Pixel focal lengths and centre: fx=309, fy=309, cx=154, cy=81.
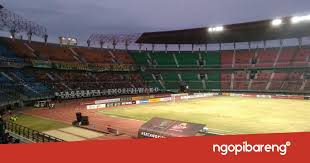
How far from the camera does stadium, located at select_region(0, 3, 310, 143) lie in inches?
1628

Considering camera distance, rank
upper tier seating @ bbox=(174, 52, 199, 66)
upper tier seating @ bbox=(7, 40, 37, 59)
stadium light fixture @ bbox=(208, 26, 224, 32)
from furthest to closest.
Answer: upper tier seating @ bbox=(174, 52, 199, 66) → stadium light fixture @ bbox=(208, 26, 224, 32) → upper tier seating @ bbox=(7, 40, 37, 59)

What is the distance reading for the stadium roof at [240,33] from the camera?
70.9 m

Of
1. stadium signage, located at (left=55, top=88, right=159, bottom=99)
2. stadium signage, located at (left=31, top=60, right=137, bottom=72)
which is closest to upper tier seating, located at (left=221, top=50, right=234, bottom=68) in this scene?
stadium signage, located at (left=55, top=88, right=159, bottom=99)

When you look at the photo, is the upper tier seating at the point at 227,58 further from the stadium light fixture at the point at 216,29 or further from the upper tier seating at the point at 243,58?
the stadium light fixture at the point at 216,29

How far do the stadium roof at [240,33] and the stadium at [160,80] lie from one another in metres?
0.26

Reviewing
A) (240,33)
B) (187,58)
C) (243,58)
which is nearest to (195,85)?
(187,58)

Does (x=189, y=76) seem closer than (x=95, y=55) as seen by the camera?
No

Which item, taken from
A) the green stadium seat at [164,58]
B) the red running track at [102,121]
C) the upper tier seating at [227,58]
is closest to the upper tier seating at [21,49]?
the red running track at [102,121]

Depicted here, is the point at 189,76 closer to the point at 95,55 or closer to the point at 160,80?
the point at 160,80

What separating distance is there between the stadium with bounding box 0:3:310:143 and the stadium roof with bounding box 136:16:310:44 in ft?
0.85

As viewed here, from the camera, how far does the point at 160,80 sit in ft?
321

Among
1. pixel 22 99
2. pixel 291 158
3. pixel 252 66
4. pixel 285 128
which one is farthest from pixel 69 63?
pixel 291 158

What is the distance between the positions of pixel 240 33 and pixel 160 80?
2889cm

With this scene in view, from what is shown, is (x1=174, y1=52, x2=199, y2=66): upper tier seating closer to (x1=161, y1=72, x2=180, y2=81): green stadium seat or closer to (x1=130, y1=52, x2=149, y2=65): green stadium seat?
(x1=161, y1=72, x2=180, y2=81): green stadium seat
